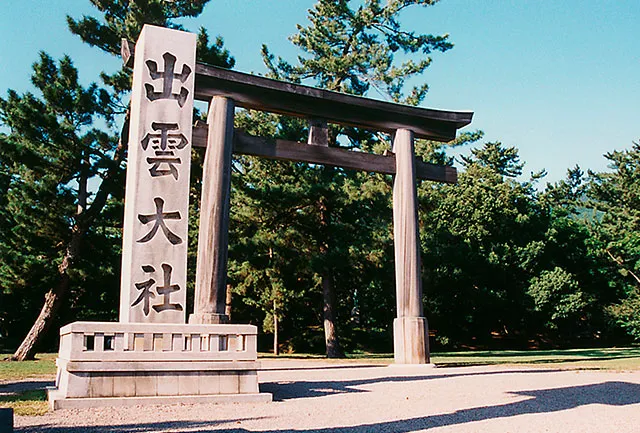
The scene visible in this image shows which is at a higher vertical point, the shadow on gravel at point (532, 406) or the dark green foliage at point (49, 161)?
A: the dark green foliage at point (49, 161)

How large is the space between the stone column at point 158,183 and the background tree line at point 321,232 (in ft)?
29.0

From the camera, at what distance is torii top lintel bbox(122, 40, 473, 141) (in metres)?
10.7

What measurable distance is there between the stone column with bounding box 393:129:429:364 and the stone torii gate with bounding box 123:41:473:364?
19 mm

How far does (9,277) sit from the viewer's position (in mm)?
16016

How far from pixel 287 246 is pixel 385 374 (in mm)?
8099

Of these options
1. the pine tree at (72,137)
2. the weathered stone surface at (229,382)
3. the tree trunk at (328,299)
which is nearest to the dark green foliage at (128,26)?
the pine tree at (72,137)

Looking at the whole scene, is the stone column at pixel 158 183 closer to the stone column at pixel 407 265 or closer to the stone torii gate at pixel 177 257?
the stone torii gate at pixel 177 257

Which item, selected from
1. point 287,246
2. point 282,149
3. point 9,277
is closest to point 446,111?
point 282,149

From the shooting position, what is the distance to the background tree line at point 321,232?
52.9 ft

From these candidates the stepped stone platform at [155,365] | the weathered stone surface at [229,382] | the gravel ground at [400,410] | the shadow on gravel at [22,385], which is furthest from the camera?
the shadow on gravel at [22,385]

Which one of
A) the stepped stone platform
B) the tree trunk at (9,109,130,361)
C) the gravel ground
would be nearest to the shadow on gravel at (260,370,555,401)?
the gravel ground

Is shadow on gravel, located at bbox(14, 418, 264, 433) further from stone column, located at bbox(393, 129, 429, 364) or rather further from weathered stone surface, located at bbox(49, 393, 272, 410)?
stone column, located at bbox(393, 129, 429, 364)

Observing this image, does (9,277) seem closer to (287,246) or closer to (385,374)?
(287,246)

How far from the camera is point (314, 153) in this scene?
445 inches
